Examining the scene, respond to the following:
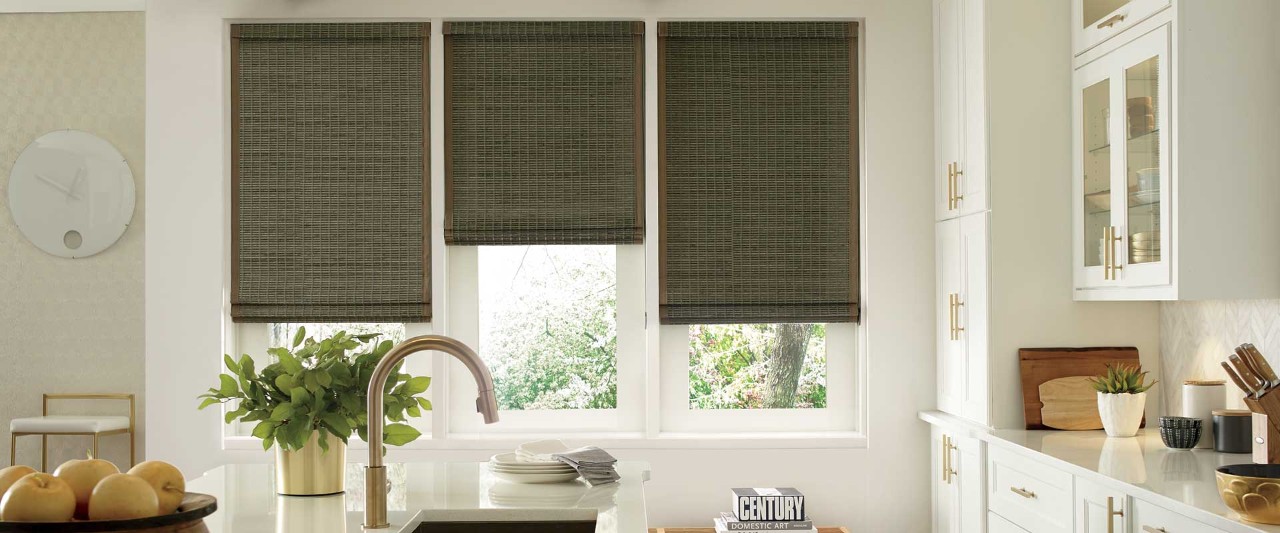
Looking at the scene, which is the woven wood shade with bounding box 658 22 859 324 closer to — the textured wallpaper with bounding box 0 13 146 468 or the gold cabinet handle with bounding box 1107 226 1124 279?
the gold cabinet handle with bounding box 1107 226 1124 279

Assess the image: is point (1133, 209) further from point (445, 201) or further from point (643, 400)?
point (445, 201)

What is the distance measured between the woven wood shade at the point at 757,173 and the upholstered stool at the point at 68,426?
2.46 meters

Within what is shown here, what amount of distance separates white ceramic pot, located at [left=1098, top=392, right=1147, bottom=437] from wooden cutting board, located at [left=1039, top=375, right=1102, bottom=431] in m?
0.19

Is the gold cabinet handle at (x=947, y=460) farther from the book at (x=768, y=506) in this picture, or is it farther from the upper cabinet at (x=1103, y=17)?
the upper cabinet at (x=1103, y=17)

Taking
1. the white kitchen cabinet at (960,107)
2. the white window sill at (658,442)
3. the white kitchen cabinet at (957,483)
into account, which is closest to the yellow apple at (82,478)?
the white window sill at (658,442)

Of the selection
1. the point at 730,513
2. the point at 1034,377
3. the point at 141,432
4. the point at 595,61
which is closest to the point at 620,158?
the point at 595,61

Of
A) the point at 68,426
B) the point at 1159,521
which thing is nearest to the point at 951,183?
the point at 1159,521

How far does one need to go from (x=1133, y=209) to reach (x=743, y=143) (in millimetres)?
1580

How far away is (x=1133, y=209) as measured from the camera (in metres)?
2.95

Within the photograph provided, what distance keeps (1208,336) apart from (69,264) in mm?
4639

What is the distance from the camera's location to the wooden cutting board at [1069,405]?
11.1 ft

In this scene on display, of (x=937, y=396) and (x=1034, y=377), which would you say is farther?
(x=937, y=396)

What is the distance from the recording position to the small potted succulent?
3174 millimetres

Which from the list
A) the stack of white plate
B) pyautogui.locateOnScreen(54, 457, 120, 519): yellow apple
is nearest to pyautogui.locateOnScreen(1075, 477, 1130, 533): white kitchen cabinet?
the stack of white plate
